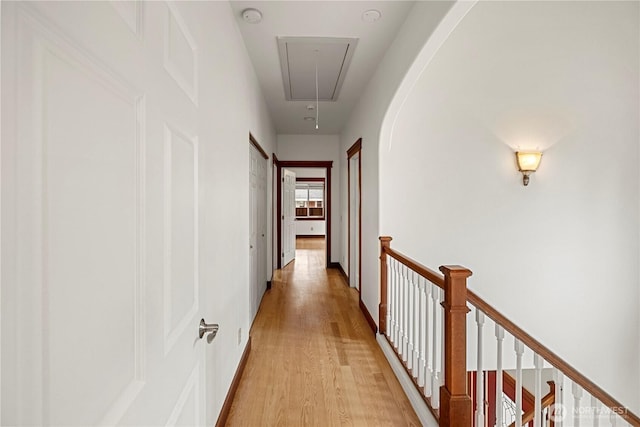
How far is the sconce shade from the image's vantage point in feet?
10.7

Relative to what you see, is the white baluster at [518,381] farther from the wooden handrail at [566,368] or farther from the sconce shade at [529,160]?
the sconce shade at [529,160]

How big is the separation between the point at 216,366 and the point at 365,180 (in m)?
2.61

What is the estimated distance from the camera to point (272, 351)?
9.55ft

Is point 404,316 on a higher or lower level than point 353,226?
lower

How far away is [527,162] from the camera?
10.7 feet

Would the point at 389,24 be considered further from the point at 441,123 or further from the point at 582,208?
the point at 582,208

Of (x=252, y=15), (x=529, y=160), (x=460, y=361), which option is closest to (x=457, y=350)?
(x=460, y=361)

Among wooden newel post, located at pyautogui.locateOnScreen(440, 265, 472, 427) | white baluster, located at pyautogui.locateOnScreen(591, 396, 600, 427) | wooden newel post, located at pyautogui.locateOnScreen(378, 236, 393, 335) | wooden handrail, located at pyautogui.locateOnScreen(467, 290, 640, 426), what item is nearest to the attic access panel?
wooden newel post, located at pyautogui.locateOnScreen(378, 236, 393, 335)

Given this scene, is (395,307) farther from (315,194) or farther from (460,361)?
(315,194)

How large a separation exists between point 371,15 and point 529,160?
2.09m

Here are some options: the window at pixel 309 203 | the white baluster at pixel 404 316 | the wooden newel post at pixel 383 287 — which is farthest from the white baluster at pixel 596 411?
the window at pixel 309 203

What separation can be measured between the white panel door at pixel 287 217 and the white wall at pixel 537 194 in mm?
3490

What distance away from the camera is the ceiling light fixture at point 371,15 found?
235cm

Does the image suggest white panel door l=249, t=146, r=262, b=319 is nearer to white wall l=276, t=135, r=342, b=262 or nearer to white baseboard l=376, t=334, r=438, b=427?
white baseboard l=376, t=334, r=438, b=427
